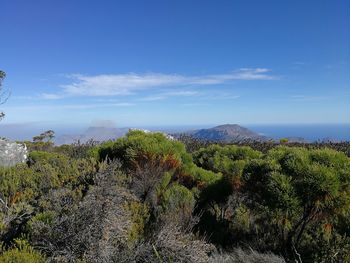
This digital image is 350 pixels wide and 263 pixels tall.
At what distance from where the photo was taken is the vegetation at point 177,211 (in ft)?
15.8

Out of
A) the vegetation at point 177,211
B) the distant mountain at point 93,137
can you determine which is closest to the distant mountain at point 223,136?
the distant mountain at point 93,137

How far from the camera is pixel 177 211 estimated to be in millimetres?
6645

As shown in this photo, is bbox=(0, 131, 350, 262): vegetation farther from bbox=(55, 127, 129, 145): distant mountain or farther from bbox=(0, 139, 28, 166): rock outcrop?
bbox=(55, 127, 129, 145): distant mountain

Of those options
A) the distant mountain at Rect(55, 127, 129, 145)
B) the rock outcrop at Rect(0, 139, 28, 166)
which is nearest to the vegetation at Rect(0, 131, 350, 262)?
the rock outcrop at Rect(0, 139, 28, 166)

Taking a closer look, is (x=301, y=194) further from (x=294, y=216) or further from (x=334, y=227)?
(x=334, y=227)

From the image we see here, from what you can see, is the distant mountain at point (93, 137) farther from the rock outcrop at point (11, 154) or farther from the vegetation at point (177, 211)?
the vegetation at point (177, 211)

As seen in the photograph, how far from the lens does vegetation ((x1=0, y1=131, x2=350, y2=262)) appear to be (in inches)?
190

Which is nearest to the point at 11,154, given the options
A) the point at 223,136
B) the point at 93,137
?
the point at 93,137

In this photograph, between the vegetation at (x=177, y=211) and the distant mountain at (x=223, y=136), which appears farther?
the distant mountain at (x=223, y=136)

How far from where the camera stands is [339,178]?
594cm

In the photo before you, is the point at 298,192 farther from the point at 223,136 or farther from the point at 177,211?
the point at 223,136

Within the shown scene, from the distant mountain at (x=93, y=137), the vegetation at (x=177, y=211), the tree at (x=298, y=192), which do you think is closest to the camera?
the vegetation at (x=177, y=211)

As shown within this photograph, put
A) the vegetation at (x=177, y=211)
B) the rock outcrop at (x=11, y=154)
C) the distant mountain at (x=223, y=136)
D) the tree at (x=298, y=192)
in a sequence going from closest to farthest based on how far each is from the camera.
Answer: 1. the vegetation at (x=177, y=211)
2. the tree at (x=298, y=192)
3. the rock outcrop at (x=11, y=154)
4. the distant mountain at (x=223, y=136)

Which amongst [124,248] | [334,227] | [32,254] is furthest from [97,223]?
[334,227]
